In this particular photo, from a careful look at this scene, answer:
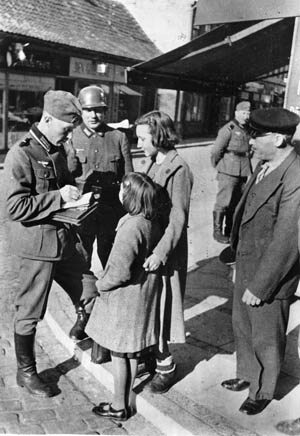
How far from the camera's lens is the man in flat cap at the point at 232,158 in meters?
7.11

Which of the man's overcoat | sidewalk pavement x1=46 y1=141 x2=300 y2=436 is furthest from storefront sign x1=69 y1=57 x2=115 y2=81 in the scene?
the man's overcoat

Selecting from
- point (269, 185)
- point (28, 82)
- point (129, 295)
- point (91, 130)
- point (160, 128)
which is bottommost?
point (129, 295)

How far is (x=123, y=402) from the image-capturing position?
3111 mm

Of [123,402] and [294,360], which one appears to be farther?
[294,360]

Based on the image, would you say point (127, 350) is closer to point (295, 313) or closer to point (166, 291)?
point (166, 291)

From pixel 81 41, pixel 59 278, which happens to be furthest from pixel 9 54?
pixel 59 278

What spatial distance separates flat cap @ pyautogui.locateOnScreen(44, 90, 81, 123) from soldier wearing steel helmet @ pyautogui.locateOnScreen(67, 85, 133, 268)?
3.53ft

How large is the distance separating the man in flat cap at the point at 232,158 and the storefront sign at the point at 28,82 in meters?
8.64

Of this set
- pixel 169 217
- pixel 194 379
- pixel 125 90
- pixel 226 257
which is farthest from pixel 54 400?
pixel 125 90

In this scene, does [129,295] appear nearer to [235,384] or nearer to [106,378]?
[106,378]

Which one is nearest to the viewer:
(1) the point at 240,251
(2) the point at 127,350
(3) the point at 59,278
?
(2) the point at 127,350

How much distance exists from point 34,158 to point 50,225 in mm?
437

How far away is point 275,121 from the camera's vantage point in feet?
9.42

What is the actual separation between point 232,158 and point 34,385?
466 cm
